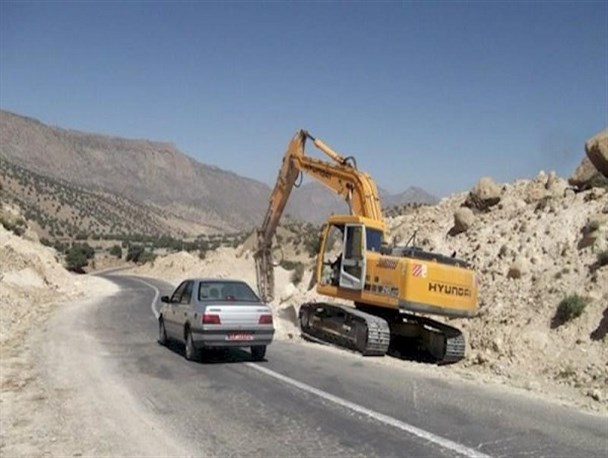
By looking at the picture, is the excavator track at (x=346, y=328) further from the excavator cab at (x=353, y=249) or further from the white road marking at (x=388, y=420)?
the white road marking at (x=388, y=420)

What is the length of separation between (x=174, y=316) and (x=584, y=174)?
15077 mm

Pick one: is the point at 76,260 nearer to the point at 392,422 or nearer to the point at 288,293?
the point at 288,293

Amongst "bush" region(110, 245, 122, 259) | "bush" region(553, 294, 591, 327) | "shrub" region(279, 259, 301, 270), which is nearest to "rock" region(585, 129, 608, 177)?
"bush" region(553, 294, 591, 327)

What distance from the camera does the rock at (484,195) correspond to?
91.8 ft

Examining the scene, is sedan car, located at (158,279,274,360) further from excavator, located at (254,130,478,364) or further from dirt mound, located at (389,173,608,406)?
dirt mound, located at (389,173,608,406)

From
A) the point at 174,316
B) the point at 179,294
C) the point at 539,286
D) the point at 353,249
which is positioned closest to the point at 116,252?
the point at 353,249

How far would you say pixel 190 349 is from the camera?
14789 mm

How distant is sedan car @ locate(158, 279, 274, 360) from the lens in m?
14.3

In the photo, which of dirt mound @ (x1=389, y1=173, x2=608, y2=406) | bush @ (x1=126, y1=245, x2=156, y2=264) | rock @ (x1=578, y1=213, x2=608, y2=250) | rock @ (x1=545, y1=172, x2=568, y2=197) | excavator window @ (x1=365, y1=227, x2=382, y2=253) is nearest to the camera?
dirt mound @ (x1=389, y1=173, x2=608, y2=406)

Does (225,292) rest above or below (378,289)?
below

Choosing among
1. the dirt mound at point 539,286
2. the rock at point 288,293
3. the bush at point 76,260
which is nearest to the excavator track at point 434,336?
the dirt mound at point 539,286

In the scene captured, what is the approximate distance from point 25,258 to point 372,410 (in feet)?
106

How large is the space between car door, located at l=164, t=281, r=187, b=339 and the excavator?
4.53 meters

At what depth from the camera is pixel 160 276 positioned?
62500 mm
